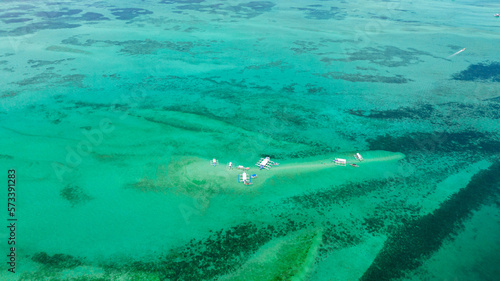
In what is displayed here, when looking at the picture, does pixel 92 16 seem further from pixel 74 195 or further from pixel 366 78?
pixel 366 78

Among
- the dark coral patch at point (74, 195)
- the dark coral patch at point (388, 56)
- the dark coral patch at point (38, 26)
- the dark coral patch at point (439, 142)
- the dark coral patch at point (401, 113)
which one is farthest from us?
the dark coral patch at point (38, 26)

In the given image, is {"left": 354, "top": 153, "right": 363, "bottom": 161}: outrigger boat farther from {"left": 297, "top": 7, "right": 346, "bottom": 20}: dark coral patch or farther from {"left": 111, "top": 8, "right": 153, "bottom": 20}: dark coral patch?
{"left": 111, "top": 8, "right": 153, "bottom": 20}: dark coral patch

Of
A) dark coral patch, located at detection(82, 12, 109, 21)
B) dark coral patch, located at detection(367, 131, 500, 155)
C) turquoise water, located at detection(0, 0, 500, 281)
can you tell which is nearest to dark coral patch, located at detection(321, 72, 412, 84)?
turquoise water, located at detection(0, 0, 500, 281)

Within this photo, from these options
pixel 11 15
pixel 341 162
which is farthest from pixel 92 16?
pixel 341 162

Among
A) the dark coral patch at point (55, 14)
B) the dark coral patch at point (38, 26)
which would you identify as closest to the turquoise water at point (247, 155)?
the dark coral patch at point (38, 26)

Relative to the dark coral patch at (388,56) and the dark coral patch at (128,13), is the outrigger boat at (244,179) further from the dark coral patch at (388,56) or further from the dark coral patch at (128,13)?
the dark coral patch at (128,13)

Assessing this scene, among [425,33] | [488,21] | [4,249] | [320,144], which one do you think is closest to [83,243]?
[4,249]

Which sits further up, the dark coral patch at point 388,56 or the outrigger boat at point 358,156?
the dark coral patch at point 388,56
